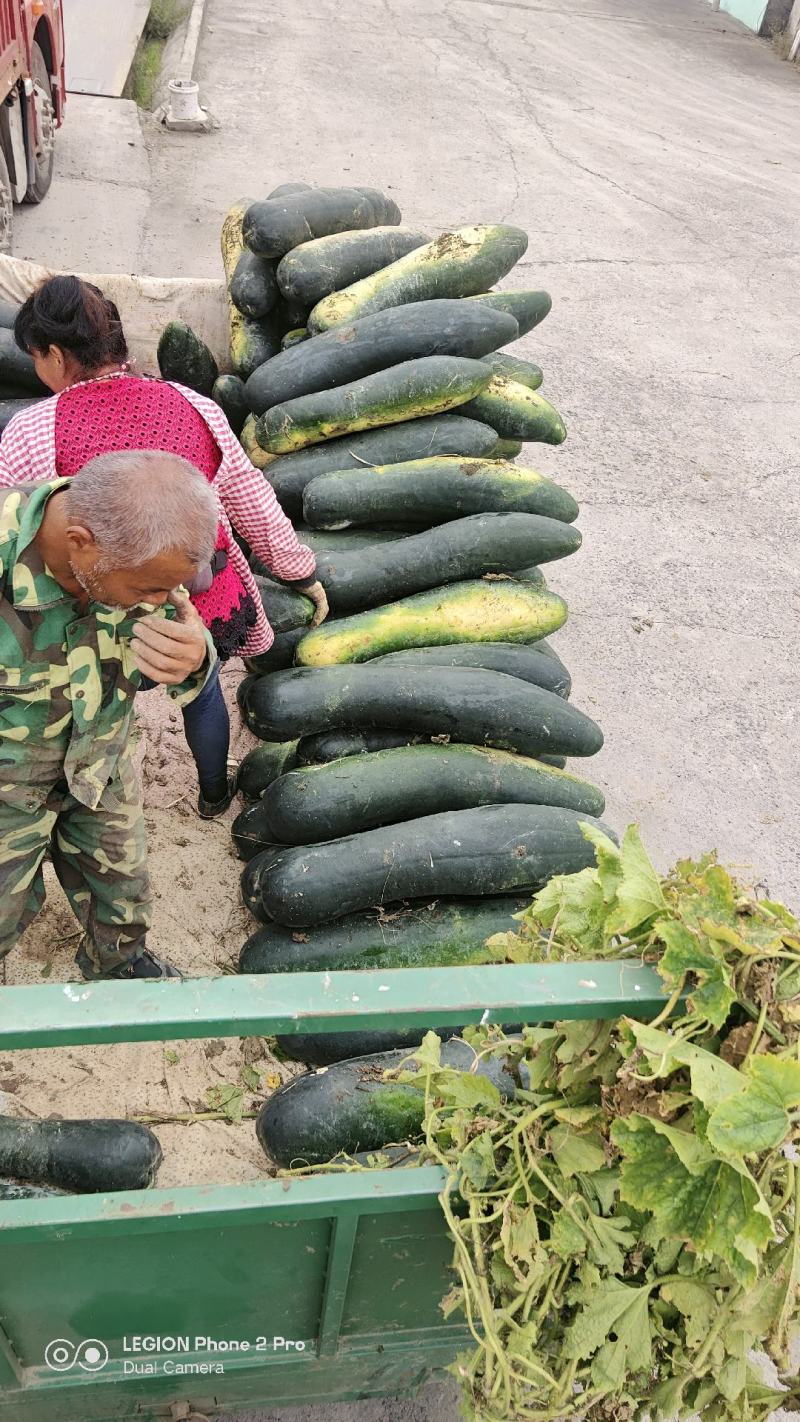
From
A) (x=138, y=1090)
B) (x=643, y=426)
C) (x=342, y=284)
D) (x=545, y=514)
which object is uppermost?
(x=342, y=284)

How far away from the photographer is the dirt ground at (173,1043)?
2.68 meters

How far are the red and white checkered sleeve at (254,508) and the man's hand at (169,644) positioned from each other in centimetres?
73

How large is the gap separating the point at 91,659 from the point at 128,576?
386mm

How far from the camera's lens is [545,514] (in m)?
3.70

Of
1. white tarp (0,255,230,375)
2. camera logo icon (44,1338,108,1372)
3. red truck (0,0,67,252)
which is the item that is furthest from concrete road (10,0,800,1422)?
white tarp (0,255,230,375)

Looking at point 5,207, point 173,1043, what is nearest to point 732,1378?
point 173,1043

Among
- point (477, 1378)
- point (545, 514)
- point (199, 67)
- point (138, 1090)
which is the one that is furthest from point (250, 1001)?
point (199, 67)

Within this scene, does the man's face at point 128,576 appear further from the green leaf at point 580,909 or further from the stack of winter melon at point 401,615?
the stack of winter melon at point 401,615

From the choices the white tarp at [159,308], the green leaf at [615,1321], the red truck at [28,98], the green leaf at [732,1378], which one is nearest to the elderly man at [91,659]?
the green leaf at [615,1321]

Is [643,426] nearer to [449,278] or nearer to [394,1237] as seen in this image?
[449,278]

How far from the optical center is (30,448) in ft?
8.19

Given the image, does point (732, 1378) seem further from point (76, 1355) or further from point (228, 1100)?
point (228, 1100)

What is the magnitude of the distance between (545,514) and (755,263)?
662cm

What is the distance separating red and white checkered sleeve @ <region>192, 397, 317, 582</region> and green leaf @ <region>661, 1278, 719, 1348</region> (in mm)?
2155
